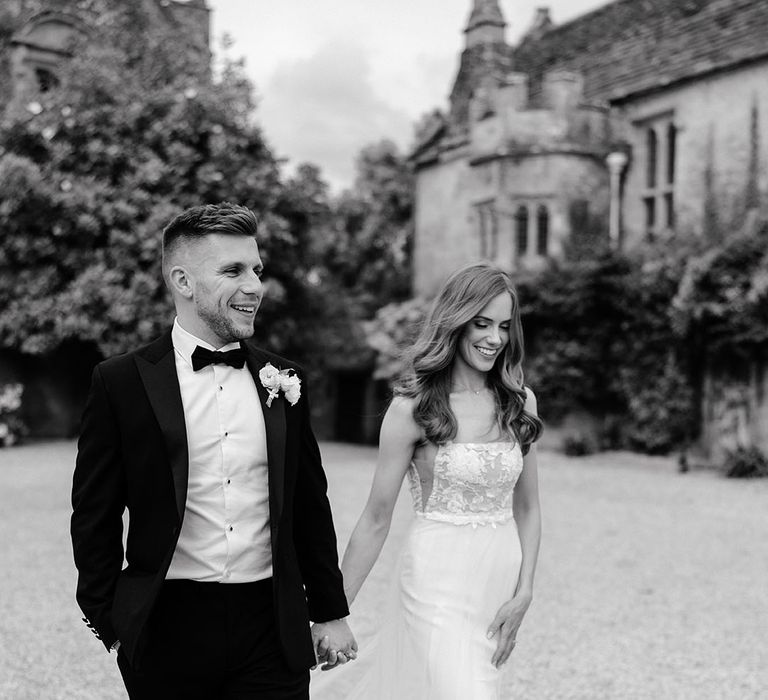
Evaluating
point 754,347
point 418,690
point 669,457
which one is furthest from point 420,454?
point 669,457

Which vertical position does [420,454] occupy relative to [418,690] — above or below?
above

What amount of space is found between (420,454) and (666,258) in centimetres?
1396

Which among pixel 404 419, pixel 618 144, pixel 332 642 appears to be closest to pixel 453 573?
pixel 404 419

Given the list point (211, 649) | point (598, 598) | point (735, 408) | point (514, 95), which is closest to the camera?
point (211, 649)

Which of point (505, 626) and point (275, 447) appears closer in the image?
point (275, 447)

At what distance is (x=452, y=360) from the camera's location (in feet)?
11.0

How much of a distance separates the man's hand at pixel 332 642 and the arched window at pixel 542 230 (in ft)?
57.0

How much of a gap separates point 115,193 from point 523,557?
1513 centimetres

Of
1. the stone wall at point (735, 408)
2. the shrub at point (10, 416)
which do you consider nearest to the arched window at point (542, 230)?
the stone wall at point (735, 408)

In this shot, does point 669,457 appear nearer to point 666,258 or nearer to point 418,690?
point 666,258

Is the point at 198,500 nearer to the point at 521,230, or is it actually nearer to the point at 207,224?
the point at 207,224

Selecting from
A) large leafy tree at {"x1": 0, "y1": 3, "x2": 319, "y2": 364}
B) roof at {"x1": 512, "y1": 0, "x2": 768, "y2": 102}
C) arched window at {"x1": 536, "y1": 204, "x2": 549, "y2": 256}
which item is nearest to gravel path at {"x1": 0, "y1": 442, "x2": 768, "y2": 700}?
large leafy tree at {"x1": 0, "y1": 3, "x2": 319, "y2": 364}

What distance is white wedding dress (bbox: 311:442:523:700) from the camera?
10.3 feet

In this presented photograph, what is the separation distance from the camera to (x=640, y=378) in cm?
1731
